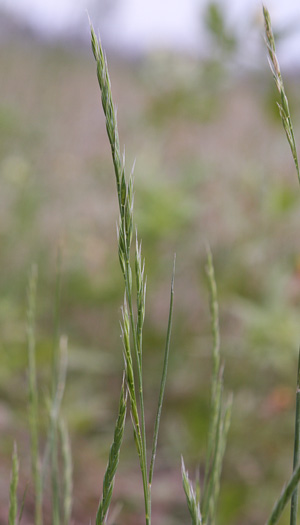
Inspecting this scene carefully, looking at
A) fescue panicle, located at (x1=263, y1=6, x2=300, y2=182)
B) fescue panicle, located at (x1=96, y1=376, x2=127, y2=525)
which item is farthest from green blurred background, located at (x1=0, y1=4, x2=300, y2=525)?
fescue panicle, located at (x1=263, y1=6, x2=300, y2=182)

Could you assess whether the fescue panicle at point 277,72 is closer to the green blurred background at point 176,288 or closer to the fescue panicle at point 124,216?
the fescue panicle at point 124,216

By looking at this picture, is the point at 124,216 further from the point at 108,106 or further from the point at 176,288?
the point at 176,288

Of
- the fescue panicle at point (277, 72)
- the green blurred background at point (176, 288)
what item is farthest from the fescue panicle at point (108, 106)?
the green blurred background at point (176, 288)

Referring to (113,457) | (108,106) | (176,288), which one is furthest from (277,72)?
(176,288)

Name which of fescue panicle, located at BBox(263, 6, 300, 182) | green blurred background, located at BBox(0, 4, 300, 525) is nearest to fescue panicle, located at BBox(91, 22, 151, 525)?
fescue panicle, located at BBox(263, 6, 300, 182)

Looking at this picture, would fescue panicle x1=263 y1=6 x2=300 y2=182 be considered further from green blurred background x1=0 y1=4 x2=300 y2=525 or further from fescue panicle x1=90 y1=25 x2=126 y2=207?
green blurred background x1=0 y1=4 x2=300 y2=525

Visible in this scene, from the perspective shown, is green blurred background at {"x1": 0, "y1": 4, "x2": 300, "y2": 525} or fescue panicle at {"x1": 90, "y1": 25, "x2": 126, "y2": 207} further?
green blurred background at {"x1": 0, "y1": 4, "x2": 300, "y2": 525}

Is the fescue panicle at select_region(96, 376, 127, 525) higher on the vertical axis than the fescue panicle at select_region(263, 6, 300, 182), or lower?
lower

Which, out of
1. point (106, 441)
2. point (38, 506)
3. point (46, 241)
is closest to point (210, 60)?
point (46, 241)

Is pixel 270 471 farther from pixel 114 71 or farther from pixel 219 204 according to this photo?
pixel 114 71
